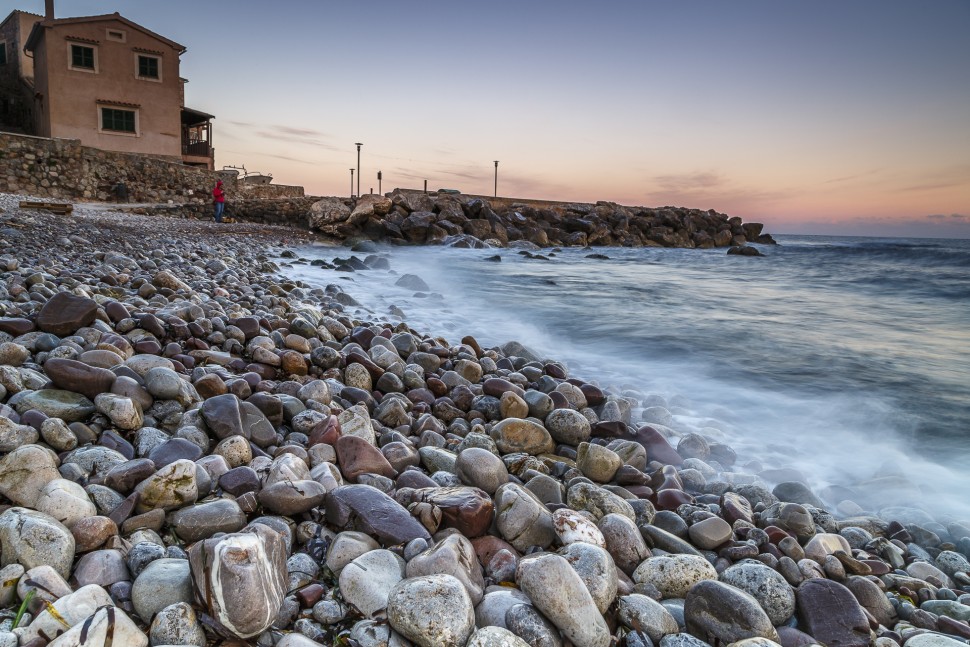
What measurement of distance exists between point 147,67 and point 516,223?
16697 mm

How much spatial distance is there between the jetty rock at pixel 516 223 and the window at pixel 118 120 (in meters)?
11.4

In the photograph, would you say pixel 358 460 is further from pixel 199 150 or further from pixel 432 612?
pixel 199 150

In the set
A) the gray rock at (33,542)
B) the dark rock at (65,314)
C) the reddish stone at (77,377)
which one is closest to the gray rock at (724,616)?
the gray rock at (33,542)

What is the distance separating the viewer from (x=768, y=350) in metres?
6.73

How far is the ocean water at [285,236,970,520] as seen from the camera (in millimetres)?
3650

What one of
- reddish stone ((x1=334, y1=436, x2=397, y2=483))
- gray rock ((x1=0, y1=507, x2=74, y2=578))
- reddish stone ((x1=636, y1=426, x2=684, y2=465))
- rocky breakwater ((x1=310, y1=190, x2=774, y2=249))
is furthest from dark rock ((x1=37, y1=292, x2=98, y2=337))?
rocky breakwater ((x1=310, y1=190, x2=774, y2=249))

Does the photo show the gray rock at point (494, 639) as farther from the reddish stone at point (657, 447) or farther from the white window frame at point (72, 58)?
the white window frame at point (72, 58)

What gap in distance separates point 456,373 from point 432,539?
2.15 m

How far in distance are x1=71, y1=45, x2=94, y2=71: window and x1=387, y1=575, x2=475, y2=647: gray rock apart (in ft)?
94.1

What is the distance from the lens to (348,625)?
4.62ft

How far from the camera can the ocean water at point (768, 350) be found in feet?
12.0

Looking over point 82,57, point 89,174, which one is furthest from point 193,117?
point 89,174

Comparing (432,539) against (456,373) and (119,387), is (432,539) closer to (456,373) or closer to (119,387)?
(119,387)

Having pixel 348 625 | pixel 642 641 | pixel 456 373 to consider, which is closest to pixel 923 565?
pixel 642 641
